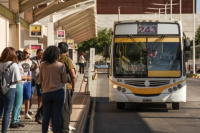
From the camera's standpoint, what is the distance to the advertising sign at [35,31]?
24219mm

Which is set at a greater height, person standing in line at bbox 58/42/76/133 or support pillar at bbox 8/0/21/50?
support pillar at bbox 8/0/21/50

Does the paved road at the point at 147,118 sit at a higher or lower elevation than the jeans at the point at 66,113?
lower

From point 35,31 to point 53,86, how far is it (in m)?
15.6

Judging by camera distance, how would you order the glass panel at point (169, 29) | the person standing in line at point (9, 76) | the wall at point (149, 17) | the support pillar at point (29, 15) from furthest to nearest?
the wall at point (149, 17), the support pillar at point (29, 15), the glass panel at point (169, 29), the person standing in line at point (9, 76)

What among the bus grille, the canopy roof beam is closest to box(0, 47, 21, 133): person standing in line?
the bus grille

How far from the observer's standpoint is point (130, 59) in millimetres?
17109

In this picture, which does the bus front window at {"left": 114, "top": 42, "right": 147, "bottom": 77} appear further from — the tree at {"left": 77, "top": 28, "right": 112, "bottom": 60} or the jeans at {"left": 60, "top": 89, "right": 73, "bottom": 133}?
the tree at {"left": 77, "top": 28, "right": 112, "bottom": 60}

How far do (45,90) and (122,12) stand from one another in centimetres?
10096

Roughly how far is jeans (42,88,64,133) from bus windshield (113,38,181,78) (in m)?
7.93

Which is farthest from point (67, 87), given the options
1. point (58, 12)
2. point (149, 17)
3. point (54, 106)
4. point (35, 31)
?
point (149, 17)

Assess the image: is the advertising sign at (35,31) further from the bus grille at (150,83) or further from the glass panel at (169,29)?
the bus grille at (150,83)

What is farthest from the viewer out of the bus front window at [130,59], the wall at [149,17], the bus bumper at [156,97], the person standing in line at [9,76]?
the wall at [149,17]

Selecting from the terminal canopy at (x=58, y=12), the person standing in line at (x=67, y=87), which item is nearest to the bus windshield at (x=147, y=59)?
the terminal canopy at (x=58, y=12)

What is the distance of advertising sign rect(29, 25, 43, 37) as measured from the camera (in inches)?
953
